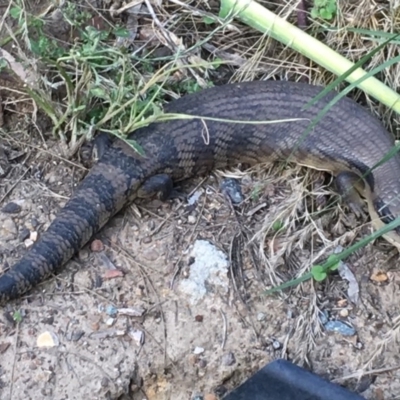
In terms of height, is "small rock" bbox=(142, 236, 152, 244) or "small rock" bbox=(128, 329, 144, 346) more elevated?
"small rock" bbox=(142, 236, 152, 244)

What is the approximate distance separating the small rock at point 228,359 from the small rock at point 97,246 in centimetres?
66

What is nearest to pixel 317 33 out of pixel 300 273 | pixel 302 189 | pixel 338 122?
pixel 338 122

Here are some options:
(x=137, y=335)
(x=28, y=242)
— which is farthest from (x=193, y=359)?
(x=28, y=242)

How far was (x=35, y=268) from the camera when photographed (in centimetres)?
321

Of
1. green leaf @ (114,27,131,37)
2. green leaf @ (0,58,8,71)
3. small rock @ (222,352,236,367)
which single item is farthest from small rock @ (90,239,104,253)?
green leaf @ (114,27,131,37)

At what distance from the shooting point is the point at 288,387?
9.96ft

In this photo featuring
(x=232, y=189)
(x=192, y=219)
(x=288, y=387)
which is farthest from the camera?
(x=232, y=189)

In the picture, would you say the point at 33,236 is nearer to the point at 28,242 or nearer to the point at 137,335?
the point at 28,242

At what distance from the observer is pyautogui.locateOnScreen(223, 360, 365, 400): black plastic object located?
302 centimetres

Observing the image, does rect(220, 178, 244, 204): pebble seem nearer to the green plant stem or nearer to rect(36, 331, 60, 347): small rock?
the green plant stem

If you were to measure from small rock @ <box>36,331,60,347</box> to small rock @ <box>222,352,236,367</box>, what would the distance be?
1.97 ft

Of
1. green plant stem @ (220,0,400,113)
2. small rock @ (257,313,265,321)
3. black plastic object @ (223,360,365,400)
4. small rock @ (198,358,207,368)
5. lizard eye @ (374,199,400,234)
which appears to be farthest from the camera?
green plant stem @ (220,0,400,113)

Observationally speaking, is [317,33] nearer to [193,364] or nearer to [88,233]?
[88,233]

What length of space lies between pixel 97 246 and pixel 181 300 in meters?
0.41
